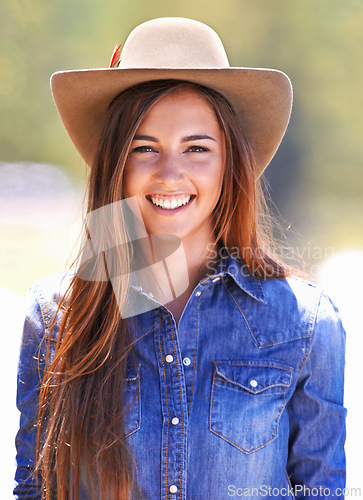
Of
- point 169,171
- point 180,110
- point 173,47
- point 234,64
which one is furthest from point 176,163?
point 234,64

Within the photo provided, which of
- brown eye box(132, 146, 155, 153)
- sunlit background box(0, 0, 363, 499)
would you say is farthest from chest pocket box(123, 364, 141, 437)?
sunlit background box(0, 0, 363, 499)

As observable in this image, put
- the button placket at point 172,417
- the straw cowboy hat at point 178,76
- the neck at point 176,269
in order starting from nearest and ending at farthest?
the button placket at point 172,417
the straw cowboy hat at point 178,76
the neck at point 176,269

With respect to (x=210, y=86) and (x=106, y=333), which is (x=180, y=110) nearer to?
(x=210, y=86)

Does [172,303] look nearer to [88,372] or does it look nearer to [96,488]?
[88,372]

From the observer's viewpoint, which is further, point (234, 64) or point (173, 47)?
point (234, 64)

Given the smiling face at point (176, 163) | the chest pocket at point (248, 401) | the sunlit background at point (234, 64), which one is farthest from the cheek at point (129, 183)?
the sunlit background at point (234, 64)

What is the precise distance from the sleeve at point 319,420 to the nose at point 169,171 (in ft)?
1.66

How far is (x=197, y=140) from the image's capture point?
1432mm

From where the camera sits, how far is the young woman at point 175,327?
1342 mm

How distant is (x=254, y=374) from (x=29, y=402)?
1.93ft

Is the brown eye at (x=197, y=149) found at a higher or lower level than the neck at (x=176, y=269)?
higher

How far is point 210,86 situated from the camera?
1474mm

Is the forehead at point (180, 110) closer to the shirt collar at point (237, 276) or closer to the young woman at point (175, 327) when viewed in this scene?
the young woman at point (175, 327)

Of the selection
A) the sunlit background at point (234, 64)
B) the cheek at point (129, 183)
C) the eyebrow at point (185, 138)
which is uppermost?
the sunlit background at point (234, 64)
